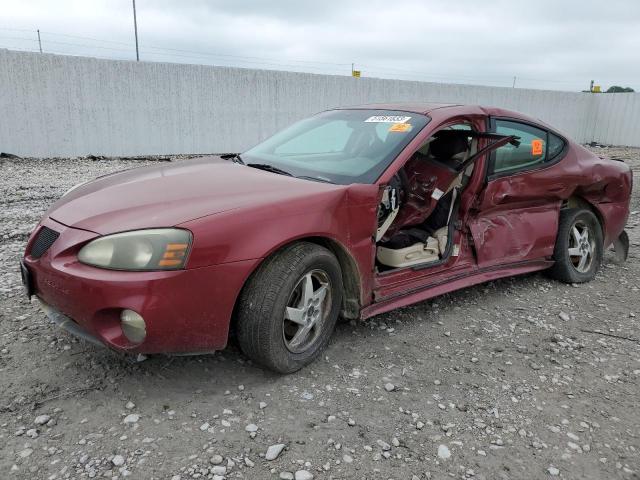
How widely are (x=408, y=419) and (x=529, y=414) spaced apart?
0.64 m

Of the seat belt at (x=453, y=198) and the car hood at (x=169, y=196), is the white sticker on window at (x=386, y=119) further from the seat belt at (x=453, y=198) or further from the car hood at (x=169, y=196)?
the car hood at (x=169, y=196)

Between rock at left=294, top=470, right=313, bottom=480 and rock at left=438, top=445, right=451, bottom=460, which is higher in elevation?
rock at left=294, top=470, right=313, bottom=480

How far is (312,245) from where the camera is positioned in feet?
9.26

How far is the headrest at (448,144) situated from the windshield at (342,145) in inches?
17.0

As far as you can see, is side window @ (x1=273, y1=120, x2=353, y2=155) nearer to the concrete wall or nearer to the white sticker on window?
the white sticker on window

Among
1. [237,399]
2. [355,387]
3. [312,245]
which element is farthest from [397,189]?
[237,399]

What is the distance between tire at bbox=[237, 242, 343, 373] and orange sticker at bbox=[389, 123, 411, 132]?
3.43ft

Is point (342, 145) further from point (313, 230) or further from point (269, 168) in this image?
point (313, 230)

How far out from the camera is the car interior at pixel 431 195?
3.67 metres

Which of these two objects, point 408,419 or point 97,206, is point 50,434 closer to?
point 97,206

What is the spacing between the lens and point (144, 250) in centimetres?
233

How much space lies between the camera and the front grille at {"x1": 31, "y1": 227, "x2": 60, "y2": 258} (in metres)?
2.56

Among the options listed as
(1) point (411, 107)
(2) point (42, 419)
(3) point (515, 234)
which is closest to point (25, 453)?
(2) point (42, 419)

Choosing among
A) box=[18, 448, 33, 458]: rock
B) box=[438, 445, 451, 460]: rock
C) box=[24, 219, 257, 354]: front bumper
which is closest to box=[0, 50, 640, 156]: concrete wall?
box=[24, 219, 257, 354]: front bumper
